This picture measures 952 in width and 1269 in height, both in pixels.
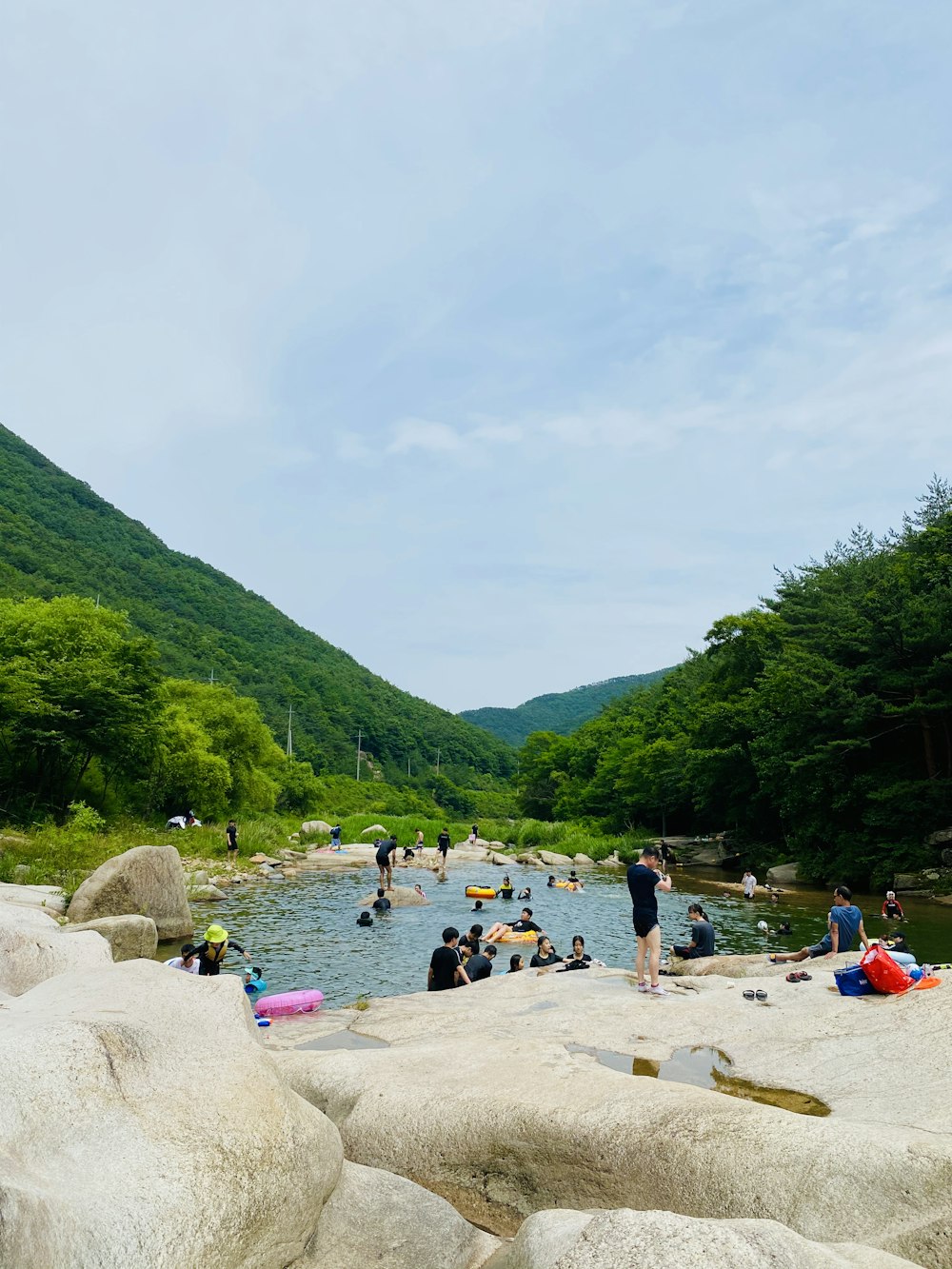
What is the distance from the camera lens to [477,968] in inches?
626

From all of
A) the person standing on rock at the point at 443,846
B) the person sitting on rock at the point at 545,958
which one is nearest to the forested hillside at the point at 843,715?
the person standing on rock at the point at 443,846

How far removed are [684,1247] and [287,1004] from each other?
448 inches

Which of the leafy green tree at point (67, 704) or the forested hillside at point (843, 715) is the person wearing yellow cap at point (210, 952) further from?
the forested hillside at point (843, 715)

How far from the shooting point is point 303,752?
104562 millimetres

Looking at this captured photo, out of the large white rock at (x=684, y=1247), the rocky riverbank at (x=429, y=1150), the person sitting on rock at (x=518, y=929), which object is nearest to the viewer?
the large white rock at (x=684, y=1247)

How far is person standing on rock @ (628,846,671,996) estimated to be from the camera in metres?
12.0

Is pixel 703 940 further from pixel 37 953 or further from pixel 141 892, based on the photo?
pixel 141 892

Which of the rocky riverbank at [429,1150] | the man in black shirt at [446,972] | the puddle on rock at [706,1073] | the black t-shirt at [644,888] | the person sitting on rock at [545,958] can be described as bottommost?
the person sitting on rock at [545,958]

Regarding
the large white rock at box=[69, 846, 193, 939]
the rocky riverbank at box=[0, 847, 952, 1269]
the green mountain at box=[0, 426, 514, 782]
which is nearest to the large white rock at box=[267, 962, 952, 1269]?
the rocky riverbank at box=[0, 847, 952, 1269]

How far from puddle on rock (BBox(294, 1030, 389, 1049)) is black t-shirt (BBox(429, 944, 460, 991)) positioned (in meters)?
3.56

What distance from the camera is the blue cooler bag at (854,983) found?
10969mm

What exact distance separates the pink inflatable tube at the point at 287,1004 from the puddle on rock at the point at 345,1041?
2.64 meters

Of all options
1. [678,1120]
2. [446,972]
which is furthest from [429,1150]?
[446,972]

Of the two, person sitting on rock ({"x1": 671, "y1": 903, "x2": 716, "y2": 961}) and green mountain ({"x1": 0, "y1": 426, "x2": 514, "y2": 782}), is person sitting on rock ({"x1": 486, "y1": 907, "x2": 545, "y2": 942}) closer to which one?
person sitting on rock ({"x1": 671, "y1": 903, "x2": 716, "y2": 961})
